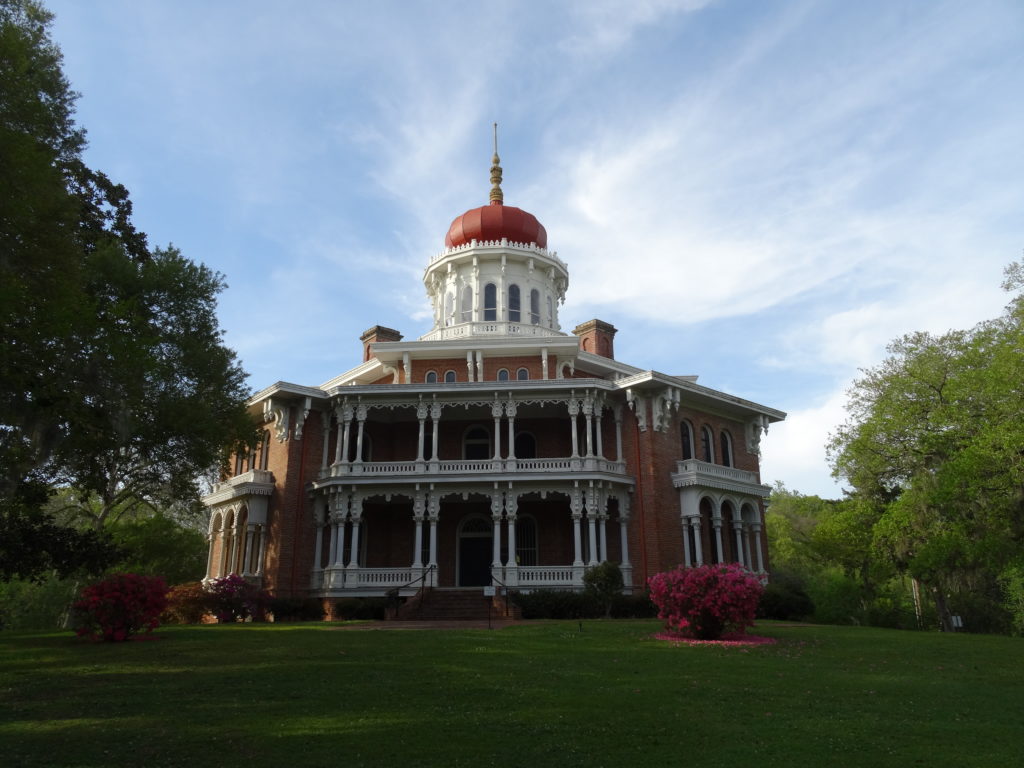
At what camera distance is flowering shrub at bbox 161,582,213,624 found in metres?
26.1

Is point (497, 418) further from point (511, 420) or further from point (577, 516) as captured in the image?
point (577, 516)

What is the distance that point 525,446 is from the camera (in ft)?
107

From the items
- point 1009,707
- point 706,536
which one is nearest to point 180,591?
point 706,536

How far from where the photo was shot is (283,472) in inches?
1204

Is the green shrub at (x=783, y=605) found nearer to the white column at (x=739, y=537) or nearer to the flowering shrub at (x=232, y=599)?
the white column at (x=739, y=537)

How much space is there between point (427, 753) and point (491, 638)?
9.85 metres

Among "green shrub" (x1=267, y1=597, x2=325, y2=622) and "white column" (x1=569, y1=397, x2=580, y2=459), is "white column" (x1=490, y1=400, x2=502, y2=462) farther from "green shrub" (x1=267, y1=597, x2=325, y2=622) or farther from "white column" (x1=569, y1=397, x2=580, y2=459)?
"green shrub" (x1=267, y1=597, x2=325, y2=622)

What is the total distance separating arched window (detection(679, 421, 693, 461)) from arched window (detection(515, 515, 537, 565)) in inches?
271

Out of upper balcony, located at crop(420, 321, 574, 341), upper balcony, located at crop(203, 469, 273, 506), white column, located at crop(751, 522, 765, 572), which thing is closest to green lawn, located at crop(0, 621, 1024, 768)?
upper balcony, located at crop(203, 469, 273, 506)

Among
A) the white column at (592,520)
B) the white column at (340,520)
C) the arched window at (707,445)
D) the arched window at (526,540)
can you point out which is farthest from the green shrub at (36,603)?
the arched window at (707,445)

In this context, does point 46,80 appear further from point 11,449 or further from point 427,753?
point 427,753

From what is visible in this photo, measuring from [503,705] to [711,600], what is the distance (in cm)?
833

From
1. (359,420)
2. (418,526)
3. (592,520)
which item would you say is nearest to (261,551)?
(359,420)

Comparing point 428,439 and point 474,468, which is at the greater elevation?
point 428,439
